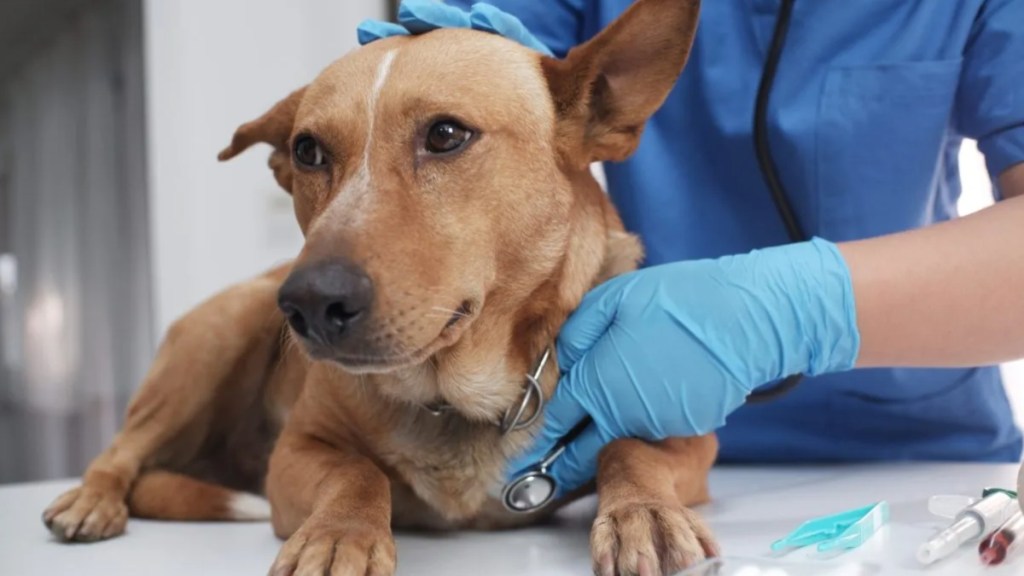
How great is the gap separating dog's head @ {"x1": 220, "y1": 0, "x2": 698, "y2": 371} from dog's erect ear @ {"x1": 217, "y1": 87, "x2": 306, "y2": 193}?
0.02 m

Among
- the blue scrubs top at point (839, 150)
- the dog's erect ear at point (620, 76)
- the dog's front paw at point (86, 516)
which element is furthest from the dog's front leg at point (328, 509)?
the blue scrubs top at point (839, 150)

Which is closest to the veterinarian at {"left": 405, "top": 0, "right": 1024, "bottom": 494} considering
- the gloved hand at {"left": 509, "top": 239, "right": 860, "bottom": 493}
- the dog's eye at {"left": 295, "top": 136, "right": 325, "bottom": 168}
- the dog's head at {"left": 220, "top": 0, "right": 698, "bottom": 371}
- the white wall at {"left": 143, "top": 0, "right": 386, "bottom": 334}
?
the gloved hand at {"left": 509, "top": 239, "right": 860, "bottom": 493}

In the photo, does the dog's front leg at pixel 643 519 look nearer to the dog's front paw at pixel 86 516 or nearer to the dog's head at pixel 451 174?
the dog's head at pixel 451 174

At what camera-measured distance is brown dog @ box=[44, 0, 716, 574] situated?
97 centimetres

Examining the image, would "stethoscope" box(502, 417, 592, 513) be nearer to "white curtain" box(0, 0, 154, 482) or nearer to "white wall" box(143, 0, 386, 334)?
"white wall" box(143, 0, 386, 334)

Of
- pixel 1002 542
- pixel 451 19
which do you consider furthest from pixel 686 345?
pixel 451 19

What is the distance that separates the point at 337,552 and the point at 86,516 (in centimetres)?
57

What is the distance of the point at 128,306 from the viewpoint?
4.02 m

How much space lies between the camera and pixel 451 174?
113cm

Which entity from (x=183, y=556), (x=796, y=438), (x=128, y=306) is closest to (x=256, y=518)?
(x=183, y=556)

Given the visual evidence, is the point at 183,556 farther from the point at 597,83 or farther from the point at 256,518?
the point at 597,83

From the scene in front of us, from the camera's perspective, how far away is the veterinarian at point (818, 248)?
4.09ft

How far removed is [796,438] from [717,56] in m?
0.68

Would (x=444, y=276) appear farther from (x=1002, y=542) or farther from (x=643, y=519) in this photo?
(x=1002, y=542)
